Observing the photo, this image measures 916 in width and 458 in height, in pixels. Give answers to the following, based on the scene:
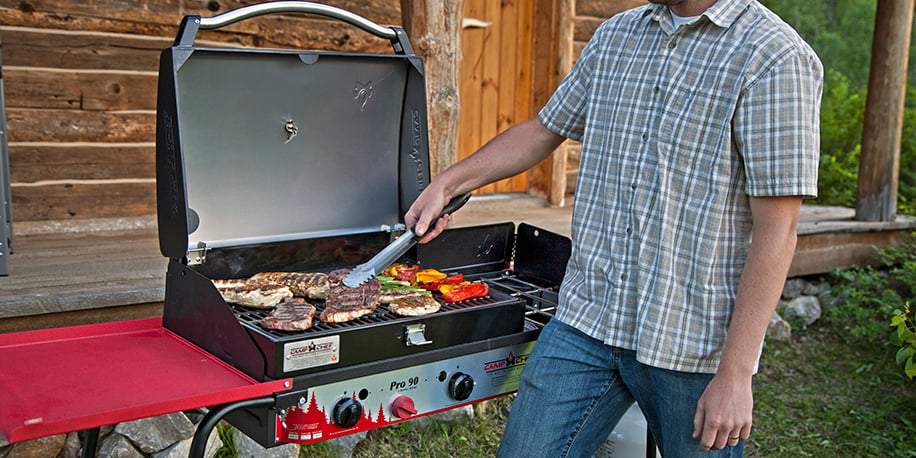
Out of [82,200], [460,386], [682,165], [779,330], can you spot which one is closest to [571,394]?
[460,386]

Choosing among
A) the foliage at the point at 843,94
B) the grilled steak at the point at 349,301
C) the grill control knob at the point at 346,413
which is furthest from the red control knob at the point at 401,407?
the foliage at the point at 843,94

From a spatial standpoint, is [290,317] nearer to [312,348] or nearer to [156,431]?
[312,348]

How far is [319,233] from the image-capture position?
246cm

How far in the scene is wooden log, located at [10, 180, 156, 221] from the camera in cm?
454

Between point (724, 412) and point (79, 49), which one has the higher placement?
point (79, 49)

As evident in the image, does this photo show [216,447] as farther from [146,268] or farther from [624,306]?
[624,306]

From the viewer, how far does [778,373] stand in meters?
5.36

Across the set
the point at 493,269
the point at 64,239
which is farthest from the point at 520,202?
the point at 493,269

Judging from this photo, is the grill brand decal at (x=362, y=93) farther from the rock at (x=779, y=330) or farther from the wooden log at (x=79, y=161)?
the rock at (x=779, y=330)

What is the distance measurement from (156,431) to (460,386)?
68.6 inches

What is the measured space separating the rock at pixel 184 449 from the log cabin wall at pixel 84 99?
1905 mm

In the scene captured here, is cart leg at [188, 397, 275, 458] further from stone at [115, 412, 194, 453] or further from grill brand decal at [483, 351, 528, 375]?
stone at [115, 412, 194, 453]

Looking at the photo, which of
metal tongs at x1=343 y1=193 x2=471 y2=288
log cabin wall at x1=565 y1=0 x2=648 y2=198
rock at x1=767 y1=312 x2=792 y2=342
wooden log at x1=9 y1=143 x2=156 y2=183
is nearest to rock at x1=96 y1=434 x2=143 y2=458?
metal tongs at x1=343 y1=193 x2=471 y2=288

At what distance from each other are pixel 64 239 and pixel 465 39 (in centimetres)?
320
